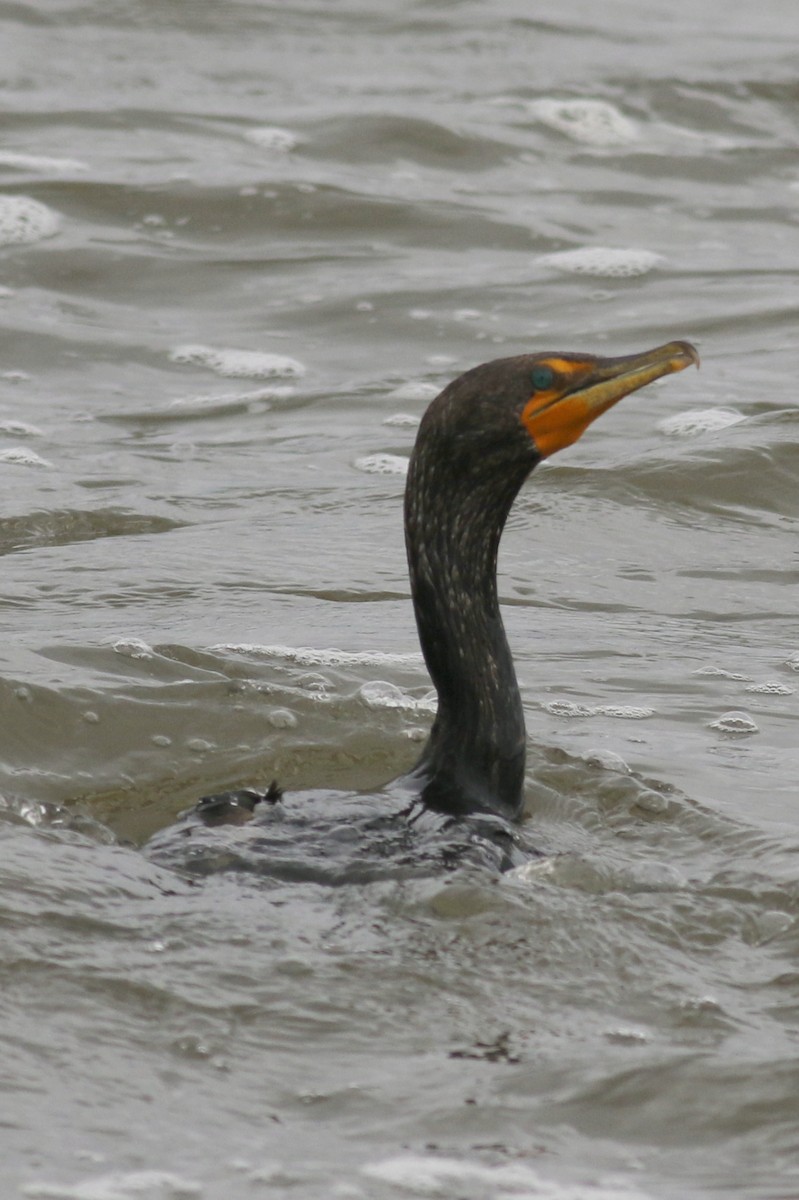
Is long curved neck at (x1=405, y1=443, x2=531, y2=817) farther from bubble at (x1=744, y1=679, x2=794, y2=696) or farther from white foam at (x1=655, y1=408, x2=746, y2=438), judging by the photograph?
white foam at (x1=655, y1=408, x2=746, y2=438)

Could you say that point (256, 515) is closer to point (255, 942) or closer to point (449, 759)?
point (449, 759)

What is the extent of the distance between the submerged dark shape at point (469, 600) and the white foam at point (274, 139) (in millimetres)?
7557

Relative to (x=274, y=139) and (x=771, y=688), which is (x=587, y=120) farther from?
(x=771, y=688)

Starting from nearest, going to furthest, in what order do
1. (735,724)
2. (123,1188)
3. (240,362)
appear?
(123,1188)
(735,724)
(240,362)

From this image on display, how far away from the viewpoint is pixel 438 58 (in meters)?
13.5

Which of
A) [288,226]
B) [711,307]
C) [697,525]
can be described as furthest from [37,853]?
[288,226]

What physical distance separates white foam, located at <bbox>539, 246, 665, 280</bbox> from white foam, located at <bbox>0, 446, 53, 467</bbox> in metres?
3.70

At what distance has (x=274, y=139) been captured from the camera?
11.4m

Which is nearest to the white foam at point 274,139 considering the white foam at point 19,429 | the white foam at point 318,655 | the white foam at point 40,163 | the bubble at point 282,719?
the white foam at point 40,163

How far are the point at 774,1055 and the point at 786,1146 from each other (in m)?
0.25

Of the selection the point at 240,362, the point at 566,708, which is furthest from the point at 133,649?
the point at 240,362

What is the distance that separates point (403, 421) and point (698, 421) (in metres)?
1.23

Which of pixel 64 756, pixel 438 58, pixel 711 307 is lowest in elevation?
pixel 64 756

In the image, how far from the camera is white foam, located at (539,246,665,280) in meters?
9.83
